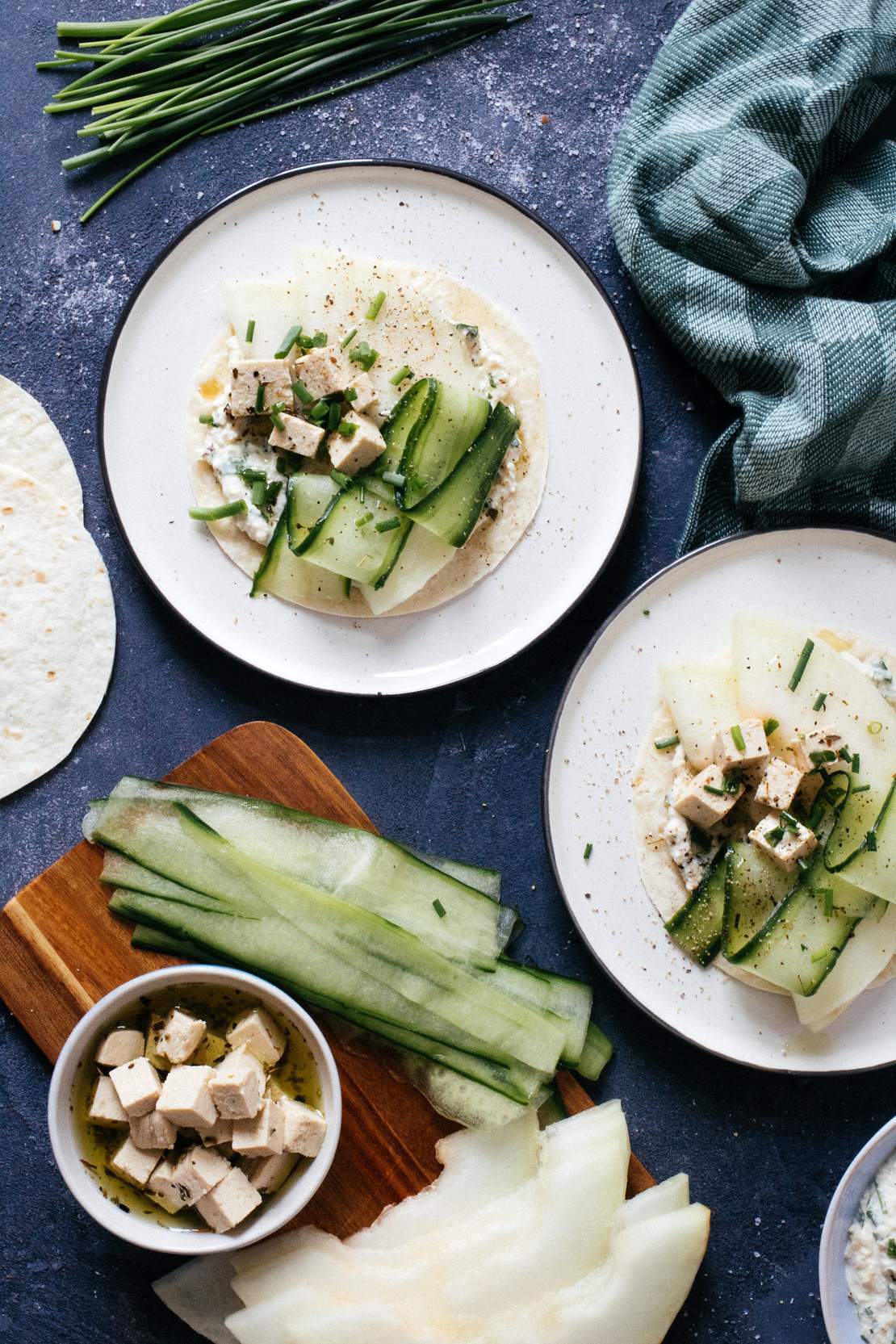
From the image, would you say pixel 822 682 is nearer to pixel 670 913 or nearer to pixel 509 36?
pixel 670 913

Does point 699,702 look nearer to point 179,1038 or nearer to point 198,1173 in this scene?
point 179,1038

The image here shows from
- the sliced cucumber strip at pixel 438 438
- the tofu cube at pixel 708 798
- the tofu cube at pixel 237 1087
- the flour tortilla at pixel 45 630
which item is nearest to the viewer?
the tofu cube at pixel 237 1087

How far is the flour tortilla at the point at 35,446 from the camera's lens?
3.06 meters

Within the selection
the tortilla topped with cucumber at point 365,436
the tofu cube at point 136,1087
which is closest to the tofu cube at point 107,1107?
the tofu cube at point 136,1087

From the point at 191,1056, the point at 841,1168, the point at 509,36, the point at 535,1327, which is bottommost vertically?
the point at 841,1168

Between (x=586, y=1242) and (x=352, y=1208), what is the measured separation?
1.85 feet

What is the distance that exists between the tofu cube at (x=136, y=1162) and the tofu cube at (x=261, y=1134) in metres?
0.19

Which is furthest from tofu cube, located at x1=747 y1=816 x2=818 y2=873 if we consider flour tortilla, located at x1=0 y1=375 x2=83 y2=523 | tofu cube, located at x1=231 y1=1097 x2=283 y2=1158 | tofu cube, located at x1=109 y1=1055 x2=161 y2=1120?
flour tortilla, located at x1=0 y1=375 x2=83 y2=523

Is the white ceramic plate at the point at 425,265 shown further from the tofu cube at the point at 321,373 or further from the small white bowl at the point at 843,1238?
the small white bowl at the point at 843,1238

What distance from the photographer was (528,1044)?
2697 mm

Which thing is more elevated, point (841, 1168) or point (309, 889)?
point (309, 889)

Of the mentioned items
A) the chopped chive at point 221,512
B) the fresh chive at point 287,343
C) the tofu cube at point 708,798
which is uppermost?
the fresh chive at point 287,343

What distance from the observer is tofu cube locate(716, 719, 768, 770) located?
273 cm

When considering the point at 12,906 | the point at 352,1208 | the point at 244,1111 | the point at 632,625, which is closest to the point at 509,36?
the point at 632,625
